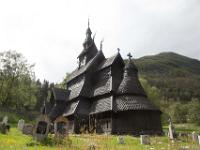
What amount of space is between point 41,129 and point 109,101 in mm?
14658

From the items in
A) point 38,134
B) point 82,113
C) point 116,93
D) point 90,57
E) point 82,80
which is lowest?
point 38,134

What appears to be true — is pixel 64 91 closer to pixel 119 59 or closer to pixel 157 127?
pixel 119 59

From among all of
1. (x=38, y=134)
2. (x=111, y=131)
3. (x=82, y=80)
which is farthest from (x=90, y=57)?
(x=38, y=134)

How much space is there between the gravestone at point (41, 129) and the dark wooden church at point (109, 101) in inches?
248

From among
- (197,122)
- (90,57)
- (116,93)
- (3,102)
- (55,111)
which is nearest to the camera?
(116,93)

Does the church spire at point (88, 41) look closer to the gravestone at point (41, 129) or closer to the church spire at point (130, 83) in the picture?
the church spire at point (130, 83)

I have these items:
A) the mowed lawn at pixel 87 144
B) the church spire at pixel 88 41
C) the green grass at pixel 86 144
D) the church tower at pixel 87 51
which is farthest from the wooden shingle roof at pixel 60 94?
the mowed lawn at pixel 87 144

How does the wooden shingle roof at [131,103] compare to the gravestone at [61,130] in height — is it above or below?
above

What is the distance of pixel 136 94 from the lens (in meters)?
35.7

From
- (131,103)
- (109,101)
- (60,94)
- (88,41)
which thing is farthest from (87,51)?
(131,103)

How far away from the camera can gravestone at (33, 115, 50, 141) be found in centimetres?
2078

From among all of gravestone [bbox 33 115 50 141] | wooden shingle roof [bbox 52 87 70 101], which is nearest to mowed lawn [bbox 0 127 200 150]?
gravestone [bbox 33 115 50 141]

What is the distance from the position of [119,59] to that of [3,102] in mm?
38083

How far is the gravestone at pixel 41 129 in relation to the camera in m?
20.8
